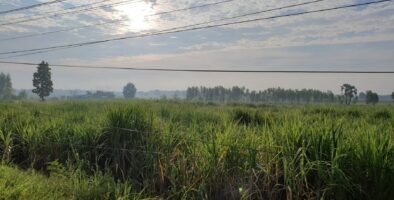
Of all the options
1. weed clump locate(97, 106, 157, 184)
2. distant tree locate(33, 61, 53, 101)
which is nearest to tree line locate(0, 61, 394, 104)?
distant tree locate(33, 61, 53, 101)

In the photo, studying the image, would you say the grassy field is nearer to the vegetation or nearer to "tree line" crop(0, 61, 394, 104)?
"tree line" crop(0, 61, 394, 104)

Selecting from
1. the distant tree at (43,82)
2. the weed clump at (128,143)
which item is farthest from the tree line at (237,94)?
the weed clump at (128,143)

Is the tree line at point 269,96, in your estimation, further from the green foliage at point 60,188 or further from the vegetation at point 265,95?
the green foliage at point 60,188

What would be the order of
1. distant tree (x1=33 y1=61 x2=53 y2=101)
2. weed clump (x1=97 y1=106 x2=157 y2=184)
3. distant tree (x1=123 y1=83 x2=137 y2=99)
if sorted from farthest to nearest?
distant tree (x1=123 y1=83 x2=137 y2=99)
distant tree (x1=33 y1=61 x2=53 y2=101)
weed clump (x1=97 y1=106 x2=157 y2=184)

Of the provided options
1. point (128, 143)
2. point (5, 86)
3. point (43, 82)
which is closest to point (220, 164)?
point (128, 143)

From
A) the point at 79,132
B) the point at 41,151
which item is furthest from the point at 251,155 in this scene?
the point at 41,151

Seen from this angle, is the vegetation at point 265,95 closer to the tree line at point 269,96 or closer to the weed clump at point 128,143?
the tree line at point 269,96

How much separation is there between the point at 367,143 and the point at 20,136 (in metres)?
8.25

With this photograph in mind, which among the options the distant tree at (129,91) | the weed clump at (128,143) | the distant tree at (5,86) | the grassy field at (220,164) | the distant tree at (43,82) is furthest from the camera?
→ the distant tree at (129,91)

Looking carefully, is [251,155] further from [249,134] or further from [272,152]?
[249,134]

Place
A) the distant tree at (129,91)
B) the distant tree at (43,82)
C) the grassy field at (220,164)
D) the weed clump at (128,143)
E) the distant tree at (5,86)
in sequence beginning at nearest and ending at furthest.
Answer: the grassy field at (220,164)
the weed clump at (128,143)
the distant tree at (43,82)
the distant tree at (5,86)
the distant tree at (129,91)

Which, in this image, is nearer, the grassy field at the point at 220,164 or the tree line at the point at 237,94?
the grassy field at the point at 220,164

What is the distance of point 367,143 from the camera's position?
5.12 m

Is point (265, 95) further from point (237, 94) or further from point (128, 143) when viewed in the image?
point (128, 143)
